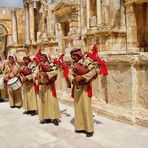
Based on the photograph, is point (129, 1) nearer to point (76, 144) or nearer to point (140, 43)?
point (140, 43)

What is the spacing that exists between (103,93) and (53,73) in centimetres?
127

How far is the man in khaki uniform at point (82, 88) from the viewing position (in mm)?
4551

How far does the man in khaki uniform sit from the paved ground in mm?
184

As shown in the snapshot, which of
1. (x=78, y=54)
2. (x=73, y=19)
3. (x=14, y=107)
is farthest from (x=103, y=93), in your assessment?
(x=73, y=19)

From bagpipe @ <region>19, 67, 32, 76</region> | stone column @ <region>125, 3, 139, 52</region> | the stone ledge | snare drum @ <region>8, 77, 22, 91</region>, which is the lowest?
the stone ledge

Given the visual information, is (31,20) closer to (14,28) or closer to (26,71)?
(14,28)

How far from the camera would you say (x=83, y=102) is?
4734mm

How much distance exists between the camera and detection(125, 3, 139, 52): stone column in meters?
11.6

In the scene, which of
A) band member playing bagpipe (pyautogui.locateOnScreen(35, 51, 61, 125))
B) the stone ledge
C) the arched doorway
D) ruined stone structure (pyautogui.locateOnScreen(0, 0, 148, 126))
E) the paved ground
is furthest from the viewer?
the arched doorway

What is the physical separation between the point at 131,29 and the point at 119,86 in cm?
685

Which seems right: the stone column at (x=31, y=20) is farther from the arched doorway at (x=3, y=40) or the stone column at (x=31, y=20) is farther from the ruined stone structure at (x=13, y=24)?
the arched doorway at (x=3, y=40)

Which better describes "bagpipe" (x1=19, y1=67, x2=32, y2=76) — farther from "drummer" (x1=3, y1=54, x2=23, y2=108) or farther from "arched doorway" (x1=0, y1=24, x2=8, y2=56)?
"arched doorway" (x1=0, y1=24, x2=8, y2=56)

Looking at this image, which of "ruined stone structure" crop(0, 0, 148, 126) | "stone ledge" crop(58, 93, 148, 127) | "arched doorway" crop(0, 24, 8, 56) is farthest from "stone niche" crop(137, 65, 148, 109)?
"arched doorway" crop(0, 24, 8, 56)

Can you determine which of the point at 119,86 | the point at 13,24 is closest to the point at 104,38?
the point at 119,86
